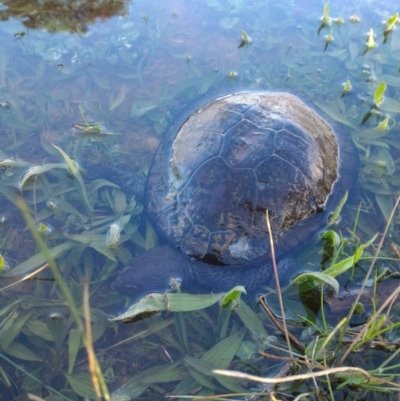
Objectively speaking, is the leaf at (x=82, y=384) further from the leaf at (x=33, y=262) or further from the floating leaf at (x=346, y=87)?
the floating leaf at (x=346, y=87)

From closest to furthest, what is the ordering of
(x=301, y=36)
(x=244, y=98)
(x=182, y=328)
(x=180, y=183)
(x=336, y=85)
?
(x=182, y=328)
(x=180, y=183)
(x=244, y=98)
(x=336, y=85)
(x=301, y=36)

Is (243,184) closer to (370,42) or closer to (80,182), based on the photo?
(80,182)

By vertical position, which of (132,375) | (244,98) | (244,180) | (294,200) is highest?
(244,98)

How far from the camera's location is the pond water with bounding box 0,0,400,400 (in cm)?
211

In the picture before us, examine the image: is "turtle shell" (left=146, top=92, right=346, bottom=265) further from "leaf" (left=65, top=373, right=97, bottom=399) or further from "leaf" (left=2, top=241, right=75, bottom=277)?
"leaf" (left=65, top=373, right=97, bottom=399)

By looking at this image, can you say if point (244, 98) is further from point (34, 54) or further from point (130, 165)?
point (34, 54)

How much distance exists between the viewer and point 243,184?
238cm

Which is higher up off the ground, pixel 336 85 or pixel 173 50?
pixel 173 50

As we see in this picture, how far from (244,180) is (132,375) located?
1.32 m

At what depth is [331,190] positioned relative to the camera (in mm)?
2732

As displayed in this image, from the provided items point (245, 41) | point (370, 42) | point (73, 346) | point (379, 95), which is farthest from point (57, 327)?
point (370, 42)

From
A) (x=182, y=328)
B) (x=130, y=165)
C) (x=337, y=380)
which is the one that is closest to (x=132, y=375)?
(x=182, y=328)

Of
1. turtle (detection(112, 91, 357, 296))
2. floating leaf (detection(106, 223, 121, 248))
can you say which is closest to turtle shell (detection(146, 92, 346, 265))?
turtle (detection(112, 91, 357, 296))

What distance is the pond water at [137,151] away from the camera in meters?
2.11
